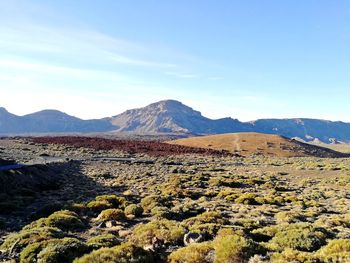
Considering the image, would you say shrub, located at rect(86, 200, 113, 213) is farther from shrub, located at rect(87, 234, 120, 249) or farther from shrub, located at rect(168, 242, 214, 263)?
shrub, located at rect(168, 242, 214, 263)

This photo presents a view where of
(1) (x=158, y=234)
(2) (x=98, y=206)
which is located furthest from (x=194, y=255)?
(2) (x=98, y=206)

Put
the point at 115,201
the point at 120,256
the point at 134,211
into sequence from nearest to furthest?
the point at 120,256
the point at 134,211
the point at 115,201

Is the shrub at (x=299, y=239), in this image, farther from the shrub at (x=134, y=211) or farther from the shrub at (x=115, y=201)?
the shrub at (x=115, y=201)

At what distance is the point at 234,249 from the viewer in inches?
486

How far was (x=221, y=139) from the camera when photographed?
13012 centimetres

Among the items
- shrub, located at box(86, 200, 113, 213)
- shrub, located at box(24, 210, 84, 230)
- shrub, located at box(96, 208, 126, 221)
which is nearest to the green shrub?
shrub, located at box(24, 210, 84, 230)

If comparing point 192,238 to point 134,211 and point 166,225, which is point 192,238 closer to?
point 166,225

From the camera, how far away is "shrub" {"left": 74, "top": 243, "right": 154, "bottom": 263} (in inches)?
464

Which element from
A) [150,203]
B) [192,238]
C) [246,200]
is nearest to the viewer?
[192,238]

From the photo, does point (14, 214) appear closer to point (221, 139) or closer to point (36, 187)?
point (36, 187)

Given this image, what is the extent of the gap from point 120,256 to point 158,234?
3.85 metres

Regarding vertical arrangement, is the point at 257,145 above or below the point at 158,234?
below

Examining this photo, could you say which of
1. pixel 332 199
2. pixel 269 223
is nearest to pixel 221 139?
pixel 332 199

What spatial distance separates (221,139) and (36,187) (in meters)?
101
